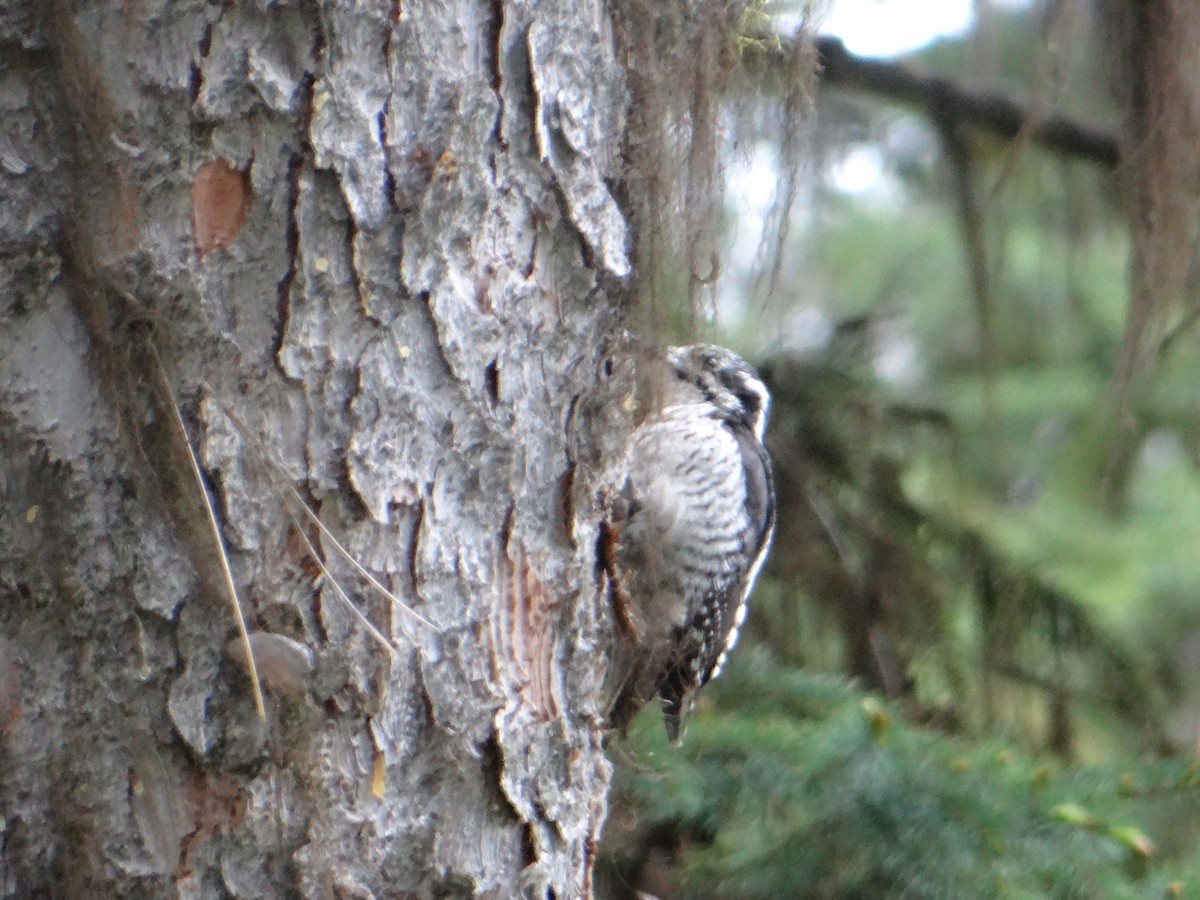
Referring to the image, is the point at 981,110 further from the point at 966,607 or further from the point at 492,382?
the point at 492,382

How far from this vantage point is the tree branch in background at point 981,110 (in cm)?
336

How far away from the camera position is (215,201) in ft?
4.78

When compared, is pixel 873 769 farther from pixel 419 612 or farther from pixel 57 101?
pixel 57 101

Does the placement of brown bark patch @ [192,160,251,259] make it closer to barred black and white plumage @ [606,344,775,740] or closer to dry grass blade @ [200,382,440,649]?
dry grass blade @ [200,382,440,649]

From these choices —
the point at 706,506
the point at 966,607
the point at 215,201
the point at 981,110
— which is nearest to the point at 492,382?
the point at 215,201

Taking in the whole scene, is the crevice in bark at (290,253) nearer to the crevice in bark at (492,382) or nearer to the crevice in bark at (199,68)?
the crevice in bark at (199,68)

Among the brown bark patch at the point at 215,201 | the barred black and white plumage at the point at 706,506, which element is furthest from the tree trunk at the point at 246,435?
the barred black and white plumage at the point at 706,506

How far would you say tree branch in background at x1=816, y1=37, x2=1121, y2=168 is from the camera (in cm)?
336

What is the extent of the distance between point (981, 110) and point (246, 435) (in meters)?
2.58

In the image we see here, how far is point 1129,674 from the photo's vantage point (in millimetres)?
3359

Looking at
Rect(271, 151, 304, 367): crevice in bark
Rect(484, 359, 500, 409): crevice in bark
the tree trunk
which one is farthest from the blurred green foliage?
Rect(271, 151, 304, 367): crevice in bark

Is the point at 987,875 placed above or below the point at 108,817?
below

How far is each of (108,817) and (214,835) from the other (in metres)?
0.13


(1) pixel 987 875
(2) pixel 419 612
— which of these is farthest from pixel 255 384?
(1) pixel 987 875
